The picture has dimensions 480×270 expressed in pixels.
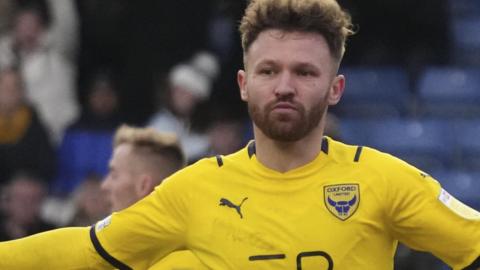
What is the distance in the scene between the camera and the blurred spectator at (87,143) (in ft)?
35.7

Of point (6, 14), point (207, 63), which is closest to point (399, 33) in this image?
point (207, 63)

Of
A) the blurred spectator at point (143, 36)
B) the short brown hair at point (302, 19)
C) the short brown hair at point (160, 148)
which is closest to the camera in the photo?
the short brown hair at point (302, 19)

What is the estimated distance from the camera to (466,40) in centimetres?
1209

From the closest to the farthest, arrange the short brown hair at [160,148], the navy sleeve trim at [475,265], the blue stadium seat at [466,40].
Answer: the navy sleeve trim at [475,265] → the short brown hair at [160,148] → the blue stadium seat at [466,40]

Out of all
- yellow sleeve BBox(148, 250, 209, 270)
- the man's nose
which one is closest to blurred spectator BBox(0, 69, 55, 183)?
yellow sleeve BBox(148, 250, 209, 270)

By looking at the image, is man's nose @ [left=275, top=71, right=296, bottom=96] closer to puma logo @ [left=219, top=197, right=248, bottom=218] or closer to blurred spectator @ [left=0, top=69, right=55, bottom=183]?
puma logo @ [left=219, top=197, right=248, bottom=218]

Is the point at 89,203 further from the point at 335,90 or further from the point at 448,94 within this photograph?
the point at 335,90

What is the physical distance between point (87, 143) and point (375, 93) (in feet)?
8.04

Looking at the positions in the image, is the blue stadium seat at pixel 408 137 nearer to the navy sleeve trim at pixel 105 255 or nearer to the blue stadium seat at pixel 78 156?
the blue stadium seat at pixel 78 156

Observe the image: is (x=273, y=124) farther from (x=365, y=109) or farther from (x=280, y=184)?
(x=365, y=109)

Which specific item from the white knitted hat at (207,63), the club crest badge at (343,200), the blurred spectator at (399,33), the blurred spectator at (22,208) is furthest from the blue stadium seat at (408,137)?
the club crest badge at (343,200)

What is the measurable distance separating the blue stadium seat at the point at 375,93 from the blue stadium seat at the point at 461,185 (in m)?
0.98

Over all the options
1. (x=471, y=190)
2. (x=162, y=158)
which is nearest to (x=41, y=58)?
(x=471, y=190)

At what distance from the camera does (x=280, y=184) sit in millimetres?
4629
